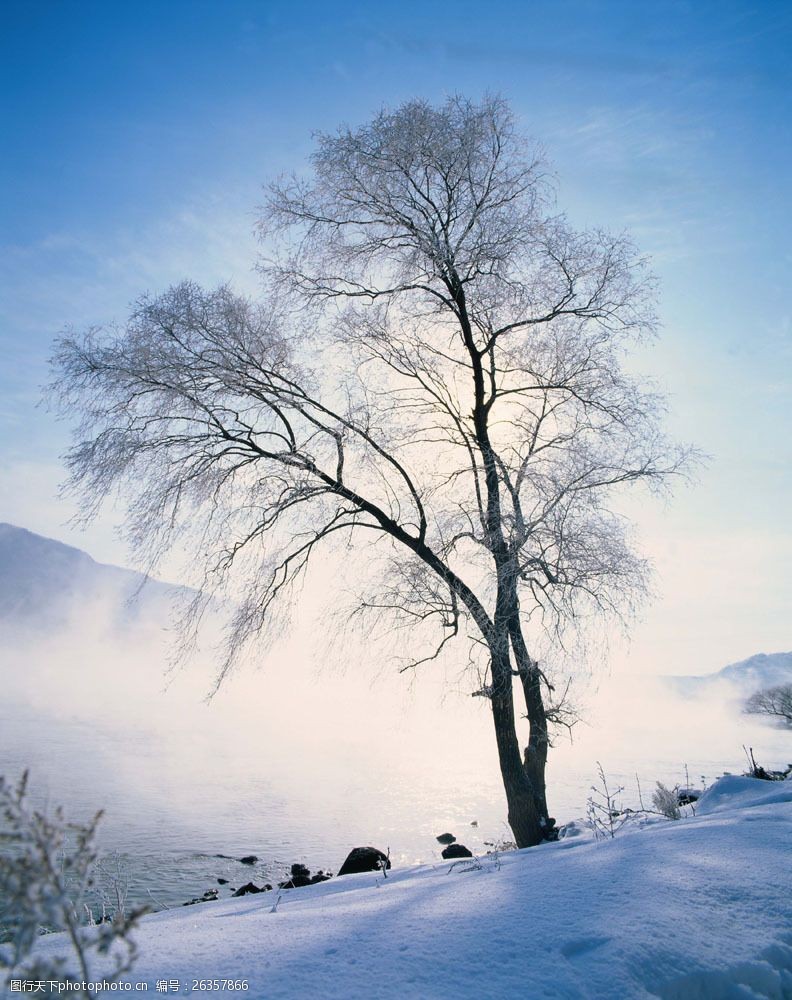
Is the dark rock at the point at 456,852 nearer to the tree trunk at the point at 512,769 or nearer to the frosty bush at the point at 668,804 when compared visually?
the tree trunk at the point at 512,769

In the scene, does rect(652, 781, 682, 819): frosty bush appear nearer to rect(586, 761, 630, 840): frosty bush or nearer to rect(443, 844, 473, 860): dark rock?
rect(586, 761, 630, 840): frosty bush

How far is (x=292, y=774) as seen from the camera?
24000 millimetres

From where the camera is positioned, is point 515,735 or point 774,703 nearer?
point 515,735

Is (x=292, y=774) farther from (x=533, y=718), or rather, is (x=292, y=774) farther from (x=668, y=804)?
(x=668, y=804)

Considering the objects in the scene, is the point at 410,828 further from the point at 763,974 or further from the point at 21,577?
the point at 21,577

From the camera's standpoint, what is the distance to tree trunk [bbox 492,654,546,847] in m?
8.01

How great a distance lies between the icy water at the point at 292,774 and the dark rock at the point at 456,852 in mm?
620

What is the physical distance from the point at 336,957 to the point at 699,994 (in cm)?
131

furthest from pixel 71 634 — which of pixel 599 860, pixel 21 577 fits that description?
pixel 599 860

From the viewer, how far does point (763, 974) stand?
2189 mm

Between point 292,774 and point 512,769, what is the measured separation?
18.2 m

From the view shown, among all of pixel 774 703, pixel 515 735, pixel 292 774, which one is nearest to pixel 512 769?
pixel 515 735

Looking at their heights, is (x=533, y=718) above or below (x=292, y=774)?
below

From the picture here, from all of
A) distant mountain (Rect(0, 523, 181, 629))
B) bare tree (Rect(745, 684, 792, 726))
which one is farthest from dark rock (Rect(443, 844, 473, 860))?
distant mountain (Rect(0, 523, 181, 629))
